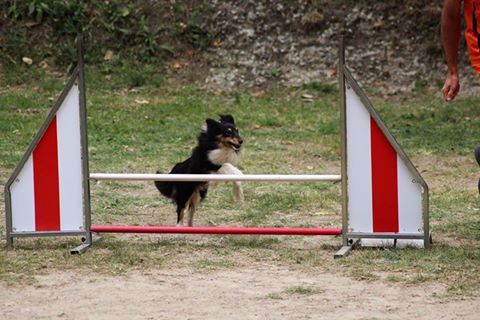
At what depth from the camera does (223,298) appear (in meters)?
5.61

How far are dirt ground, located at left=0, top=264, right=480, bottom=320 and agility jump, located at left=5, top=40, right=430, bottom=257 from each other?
68 centimetres

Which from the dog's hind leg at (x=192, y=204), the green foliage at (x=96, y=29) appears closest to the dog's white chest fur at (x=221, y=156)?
the dog's hind leg at (x=192, y=204)

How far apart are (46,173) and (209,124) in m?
1.69

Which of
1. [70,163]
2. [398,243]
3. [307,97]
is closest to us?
[398,243]

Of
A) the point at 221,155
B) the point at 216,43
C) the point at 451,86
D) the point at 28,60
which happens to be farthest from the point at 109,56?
the point at 451,86

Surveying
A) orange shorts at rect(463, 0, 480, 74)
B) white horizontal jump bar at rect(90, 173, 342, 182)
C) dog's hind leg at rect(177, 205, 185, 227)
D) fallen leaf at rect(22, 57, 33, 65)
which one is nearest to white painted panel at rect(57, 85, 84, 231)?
white horizontal jump bar at rect(90, 173, 342, 182)

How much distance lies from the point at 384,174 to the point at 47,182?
6.98 feet

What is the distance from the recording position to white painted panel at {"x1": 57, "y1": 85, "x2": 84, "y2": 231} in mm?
6867

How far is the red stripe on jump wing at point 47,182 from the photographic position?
271 inches

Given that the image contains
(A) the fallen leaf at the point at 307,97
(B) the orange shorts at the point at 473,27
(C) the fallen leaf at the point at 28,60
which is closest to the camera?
(B) the orange shorts at the point at 473,27

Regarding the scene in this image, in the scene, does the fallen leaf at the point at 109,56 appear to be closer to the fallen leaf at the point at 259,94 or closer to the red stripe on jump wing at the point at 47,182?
the fallen leaf at the point at 259,94

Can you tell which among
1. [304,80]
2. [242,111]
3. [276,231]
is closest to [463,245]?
[276,231]

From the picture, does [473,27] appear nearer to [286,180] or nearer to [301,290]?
[286,180]

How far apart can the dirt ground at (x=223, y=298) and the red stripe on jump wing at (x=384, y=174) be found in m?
0.73
